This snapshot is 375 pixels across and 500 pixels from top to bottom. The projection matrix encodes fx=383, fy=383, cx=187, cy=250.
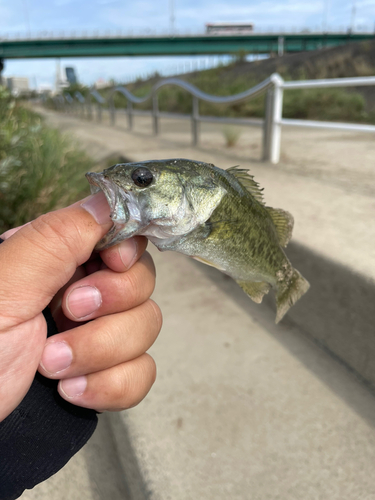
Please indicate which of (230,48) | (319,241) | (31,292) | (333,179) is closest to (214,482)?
(31,292)

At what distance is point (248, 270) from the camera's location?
1183 mm

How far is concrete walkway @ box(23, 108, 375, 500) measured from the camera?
1621mm

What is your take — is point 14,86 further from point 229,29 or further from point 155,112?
point 229,29

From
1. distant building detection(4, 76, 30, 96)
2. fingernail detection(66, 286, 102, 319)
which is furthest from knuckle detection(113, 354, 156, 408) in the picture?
distant building detection(4, 76, 30, 96)

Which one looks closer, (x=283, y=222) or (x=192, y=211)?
(x=192, y=211)

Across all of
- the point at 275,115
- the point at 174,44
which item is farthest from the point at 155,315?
the point at 174,44

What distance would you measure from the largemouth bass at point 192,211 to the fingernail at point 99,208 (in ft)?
0.10

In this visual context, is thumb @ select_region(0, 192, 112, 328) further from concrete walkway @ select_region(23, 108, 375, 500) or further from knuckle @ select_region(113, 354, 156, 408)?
concrete walkway @ select_region(23, 108, 375, 500)

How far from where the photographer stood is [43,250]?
972 millimetres

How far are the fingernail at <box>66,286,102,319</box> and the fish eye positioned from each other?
1.36 ft

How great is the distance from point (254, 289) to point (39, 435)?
0.81 metres

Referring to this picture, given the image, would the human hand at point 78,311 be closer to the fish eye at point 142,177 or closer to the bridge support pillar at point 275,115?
the fish eye at point 142,177

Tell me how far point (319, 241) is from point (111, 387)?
1.81 meters

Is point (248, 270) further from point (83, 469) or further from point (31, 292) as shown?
point (83, 469)
